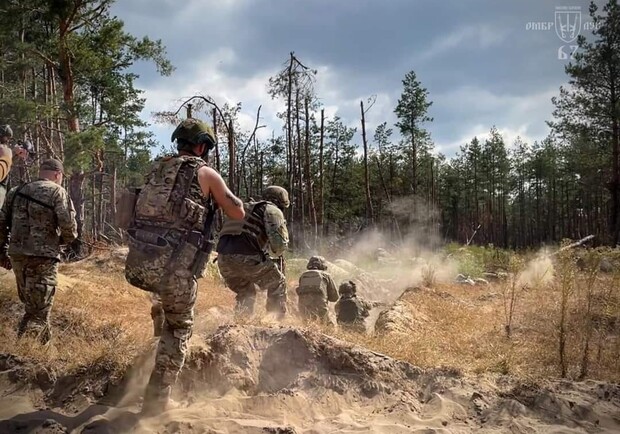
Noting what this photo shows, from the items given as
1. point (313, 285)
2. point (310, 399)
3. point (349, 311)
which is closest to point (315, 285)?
point (313, 285)

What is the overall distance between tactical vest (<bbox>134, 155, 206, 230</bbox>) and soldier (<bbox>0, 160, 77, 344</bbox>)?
6.10 ft

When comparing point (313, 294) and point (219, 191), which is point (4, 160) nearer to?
point (219, 191)

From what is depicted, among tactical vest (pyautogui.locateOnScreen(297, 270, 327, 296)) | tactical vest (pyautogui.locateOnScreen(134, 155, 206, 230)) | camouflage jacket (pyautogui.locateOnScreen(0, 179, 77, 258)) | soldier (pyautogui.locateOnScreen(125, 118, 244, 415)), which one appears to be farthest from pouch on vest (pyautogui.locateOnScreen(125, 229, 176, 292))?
tactical vest (pyautogui.locateOnScreen(297, 270, 327, 296))

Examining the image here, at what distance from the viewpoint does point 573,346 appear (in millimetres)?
5664

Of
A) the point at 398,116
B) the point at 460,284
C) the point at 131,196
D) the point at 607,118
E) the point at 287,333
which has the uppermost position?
the point at 398,116

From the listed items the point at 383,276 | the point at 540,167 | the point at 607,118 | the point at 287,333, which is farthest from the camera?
the point at 540,167

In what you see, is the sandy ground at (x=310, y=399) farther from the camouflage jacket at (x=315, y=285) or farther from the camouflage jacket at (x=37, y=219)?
the camouflage jacket at (x=315, y=285)

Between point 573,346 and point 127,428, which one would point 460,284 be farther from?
point 127,428

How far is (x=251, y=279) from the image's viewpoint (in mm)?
5617

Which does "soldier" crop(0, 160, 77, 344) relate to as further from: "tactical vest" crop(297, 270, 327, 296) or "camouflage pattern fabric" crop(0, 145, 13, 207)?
"tactical vest" crop(297, 270, 327, 296)

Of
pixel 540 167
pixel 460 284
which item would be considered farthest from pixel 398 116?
pixel 460 284

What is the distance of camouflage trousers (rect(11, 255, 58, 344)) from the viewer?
4.56 metres

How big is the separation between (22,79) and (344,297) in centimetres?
1763

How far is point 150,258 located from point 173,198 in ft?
1.40
